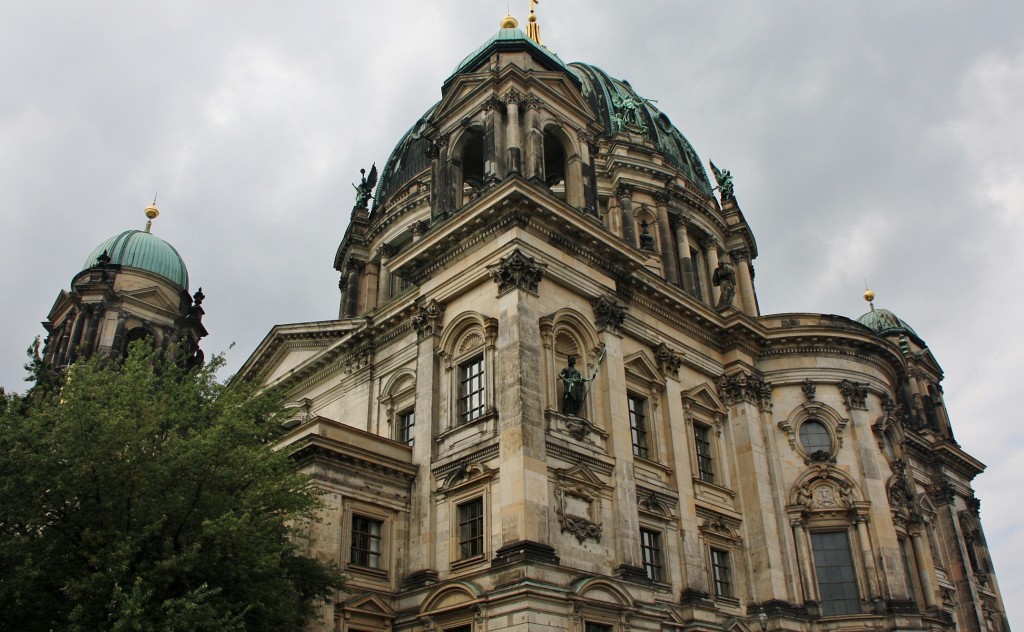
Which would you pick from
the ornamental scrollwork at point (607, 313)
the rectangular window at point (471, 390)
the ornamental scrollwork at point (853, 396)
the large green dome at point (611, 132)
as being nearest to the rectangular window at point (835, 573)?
the ornamental scrollwork at point (853, 396)

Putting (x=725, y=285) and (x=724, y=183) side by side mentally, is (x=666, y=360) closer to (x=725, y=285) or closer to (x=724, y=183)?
(x=725, y=285)

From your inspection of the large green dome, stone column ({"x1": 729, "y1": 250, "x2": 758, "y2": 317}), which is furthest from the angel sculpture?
stone column ({"x1": 729, "y1": 250, "x2": 758, "y2": 317})

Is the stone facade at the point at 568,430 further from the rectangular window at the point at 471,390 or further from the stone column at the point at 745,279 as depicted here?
the stone column at the point at 745,279

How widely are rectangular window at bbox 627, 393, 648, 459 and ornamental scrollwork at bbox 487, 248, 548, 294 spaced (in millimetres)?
5628

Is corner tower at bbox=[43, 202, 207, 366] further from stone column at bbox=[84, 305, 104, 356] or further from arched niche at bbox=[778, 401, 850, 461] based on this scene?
arched niche at bbox=[778, 401, 850, 461]

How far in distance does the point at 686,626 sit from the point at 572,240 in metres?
11.4

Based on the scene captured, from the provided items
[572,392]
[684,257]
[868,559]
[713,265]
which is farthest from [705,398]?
[713,265]

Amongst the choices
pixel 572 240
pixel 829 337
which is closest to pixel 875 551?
pixel 829 337

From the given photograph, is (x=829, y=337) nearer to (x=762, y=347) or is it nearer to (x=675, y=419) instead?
(x=762, y=347)

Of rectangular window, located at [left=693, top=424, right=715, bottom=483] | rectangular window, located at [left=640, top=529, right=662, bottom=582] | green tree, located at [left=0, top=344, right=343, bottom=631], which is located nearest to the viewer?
green tree, located at [left=0, top=344, right=343, bottom=631]

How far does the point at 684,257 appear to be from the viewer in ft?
133

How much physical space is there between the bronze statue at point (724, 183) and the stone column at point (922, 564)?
20886 mm

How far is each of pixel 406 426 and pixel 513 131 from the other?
10.1 m

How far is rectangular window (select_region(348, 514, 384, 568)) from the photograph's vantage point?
23.5m
